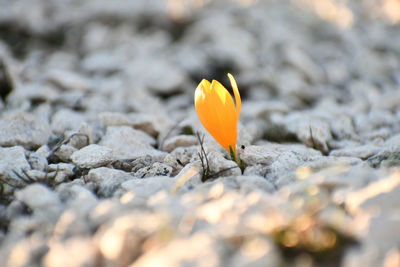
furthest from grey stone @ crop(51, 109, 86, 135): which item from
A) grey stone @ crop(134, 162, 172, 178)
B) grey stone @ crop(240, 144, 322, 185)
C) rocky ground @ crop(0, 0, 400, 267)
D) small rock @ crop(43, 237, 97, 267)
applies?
small rock @ crop(43, 237, 97, 267)

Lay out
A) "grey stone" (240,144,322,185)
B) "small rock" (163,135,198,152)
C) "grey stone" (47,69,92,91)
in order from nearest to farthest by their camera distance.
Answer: "grey stone" (240,144,322,185)
"small rock" (163,135,198,152)
"grey stone" (47,69,92,91)

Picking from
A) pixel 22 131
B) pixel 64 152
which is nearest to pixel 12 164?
pixel 64 152

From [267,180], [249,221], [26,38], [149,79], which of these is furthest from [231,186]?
[26,38]

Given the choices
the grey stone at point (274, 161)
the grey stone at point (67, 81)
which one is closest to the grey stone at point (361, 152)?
the grey stone at point (274, 161)

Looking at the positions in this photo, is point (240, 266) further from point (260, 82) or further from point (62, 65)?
point (62, 65)

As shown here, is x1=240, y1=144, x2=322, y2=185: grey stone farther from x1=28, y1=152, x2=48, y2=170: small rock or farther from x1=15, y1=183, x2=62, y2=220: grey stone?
x1=28, y1=152, x2=48, y2=170: small rock

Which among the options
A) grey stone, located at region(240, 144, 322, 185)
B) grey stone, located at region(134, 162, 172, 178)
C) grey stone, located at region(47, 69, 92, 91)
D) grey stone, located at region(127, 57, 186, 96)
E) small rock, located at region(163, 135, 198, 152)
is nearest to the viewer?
grey stone, located at region(240, 144, 322, 185)

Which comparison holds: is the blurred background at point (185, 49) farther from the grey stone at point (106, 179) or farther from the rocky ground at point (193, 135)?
the grey stone at point (106, 179)
